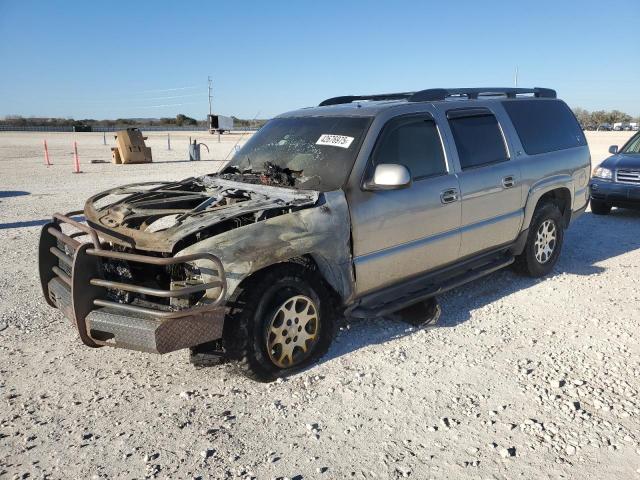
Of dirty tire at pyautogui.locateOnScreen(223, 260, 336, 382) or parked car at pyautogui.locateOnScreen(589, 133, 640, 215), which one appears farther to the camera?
parked car at pyautogui.locateOnScreen(589, 133, 640, 215)

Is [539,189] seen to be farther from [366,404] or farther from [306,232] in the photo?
[366,404]

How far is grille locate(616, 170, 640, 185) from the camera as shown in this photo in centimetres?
892

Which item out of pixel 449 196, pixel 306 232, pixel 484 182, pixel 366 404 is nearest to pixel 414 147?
pixel 449 196

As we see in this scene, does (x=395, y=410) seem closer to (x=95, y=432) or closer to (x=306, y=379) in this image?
(x=306, y=379)

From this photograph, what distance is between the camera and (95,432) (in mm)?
3088

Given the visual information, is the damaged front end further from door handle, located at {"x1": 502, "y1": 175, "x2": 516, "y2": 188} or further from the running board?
door handle, located at {"x1": 502, "y1": 175, "x2": 516, "y2": 188}

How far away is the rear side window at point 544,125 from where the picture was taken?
5.52m

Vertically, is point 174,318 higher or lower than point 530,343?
higher

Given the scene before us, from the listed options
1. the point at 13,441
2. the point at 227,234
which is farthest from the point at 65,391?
the point at 227,234

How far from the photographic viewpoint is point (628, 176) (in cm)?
902

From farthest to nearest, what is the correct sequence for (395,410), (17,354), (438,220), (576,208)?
(576,208) < (438,220) < (17,354) < (395,410)

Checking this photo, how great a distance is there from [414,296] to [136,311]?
85.9 inches

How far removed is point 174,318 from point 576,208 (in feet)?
16.7

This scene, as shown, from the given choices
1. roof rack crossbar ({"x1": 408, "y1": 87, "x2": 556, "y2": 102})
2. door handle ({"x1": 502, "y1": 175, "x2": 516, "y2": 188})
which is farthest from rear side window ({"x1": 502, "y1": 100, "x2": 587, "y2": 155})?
door handle ({"x1": 502, "y1": 175, "x2": 516, "y2": 188})
